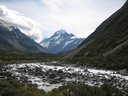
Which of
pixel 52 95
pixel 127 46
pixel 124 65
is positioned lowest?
pixel 52 95

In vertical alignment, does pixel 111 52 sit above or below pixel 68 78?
above

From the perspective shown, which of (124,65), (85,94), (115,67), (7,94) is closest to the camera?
(7,94)

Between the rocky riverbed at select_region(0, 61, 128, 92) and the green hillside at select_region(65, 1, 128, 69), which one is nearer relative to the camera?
the rocky riverbed at select_region(0, 61, 128, 92)

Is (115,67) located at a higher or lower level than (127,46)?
lower

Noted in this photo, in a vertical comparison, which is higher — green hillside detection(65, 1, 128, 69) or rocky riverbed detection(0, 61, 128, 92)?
green hillside detection(65, 1, 128, 69)

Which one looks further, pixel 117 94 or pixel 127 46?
pixel 127 46

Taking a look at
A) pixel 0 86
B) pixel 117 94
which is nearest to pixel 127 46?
pixel 117 94

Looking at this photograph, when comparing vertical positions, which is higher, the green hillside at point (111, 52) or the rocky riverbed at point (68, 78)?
the green hillside at point (111, 52)

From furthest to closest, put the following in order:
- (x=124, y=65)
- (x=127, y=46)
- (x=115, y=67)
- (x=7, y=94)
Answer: (x=127, y=46), (x=115, y=67), (x=124, y=65), (x=7, y=94)

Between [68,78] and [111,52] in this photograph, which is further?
[111,52]

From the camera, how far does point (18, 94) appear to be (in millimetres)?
7984

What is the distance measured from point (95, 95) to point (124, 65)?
19.9 m

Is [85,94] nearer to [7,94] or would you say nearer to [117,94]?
[117,94]

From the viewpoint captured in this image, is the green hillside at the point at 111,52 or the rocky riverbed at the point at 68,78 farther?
the green hillside at the point at 111,52
